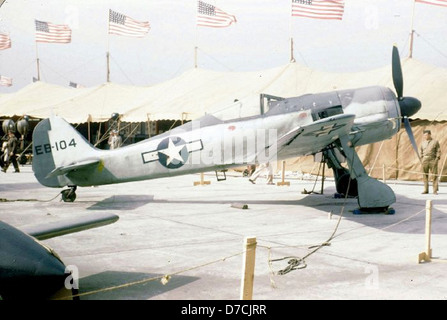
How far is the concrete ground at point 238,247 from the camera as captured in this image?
440 cm

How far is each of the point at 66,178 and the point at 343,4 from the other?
45.2ft

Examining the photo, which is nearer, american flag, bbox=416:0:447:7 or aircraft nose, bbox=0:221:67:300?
aircraft nose, bbox=0:221:67:300

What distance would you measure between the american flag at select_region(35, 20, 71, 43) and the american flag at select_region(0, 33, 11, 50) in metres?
2.94

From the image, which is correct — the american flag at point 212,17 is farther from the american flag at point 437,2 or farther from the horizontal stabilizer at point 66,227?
the horizontal stabilizer at point 66,227

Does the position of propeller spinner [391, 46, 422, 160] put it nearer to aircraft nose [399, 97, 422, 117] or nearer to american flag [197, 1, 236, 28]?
aircraft nose [399, 97, 422, 117]

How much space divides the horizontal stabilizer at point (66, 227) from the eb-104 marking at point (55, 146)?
20.0ft

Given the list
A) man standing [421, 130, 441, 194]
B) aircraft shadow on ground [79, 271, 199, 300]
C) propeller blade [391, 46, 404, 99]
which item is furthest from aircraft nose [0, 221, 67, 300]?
man standing [421, 130, 441, 194]

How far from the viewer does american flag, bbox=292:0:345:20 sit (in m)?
18.7

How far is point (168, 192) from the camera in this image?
13.3 m

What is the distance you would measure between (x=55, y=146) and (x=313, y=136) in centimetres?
580

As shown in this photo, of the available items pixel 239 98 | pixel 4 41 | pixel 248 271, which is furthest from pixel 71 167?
pixel 4 41

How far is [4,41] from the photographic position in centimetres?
2717

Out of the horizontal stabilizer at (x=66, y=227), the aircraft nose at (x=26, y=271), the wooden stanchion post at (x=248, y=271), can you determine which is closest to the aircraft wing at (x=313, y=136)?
the horizontal stabilizer at (x=66, y=227)
